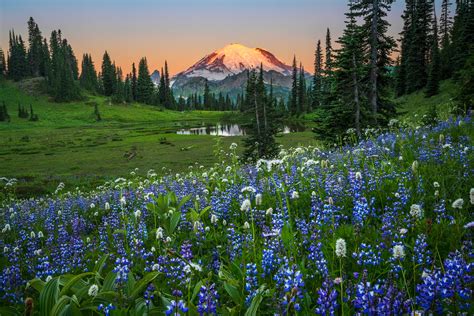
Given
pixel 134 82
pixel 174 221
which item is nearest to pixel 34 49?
pixel 134 82

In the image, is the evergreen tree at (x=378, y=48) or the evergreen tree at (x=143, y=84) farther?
the evergreen tree at (x=143, y=84)

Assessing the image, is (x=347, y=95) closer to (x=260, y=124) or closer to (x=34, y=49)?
(x=260, y=124)

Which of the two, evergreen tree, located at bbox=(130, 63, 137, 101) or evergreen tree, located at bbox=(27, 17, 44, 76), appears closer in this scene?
evergreen tree, located at bbox=(27, 17, 44, 76)

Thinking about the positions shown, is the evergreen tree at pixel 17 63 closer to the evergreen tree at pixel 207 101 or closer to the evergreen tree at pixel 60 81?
the evergreen tree at pixel 60 81

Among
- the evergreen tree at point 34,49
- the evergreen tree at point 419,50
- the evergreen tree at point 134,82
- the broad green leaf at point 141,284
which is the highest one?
the evergreen tree at point 34,49

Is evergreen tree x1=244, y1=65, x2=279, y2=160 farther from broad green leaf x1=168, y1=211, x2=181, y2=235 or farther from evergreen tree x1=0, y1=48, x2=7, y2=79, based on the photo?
evergreen tree x1=0, y1=48, x2=7, y2=79

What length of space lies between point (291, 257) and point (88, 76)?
544ft

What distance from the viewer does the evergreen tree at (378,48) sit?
25000 mm

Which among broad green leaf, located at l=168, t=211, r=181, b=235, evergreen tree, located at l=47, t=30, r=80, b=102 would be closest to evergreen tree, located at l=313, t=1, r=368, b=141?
broad green leaf, located at l=168, t=211, r=181, b=235

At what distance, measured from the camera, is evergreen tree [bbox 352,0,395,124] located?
25000 mm

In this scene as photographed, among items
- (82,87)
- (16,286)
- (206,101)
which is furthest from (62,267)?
(206,101)

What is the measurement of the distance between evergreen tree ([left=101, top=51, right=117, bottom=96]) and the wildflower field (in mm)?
155109

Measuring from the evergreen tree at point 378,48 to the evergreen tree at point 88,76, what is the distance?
463 feet

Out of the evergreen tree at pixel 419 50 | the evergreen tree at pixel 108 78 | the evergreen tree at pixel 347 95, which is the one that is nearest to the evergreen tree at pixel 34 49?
the evergreen tree at pixel 108 78
